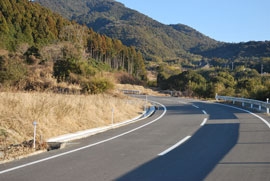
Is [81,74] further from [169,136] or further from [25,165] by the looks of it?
[25,165]

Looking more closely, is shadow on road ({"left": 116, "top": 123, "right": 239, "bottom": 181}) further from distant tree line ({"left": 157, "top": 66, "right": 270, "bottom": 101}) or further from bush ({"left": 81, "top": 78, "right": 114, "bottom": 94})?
distant tree line ({"left": 157, "top": 66, "right": 270, "bottom": 101})

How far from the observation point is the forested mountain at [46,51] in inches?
1297

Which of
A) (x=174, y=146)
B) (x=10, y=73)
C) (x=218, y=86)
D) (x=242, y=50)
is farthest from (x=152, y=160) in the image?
(x=242, y=50)

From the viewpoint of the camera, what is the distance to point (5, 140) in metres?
10.0

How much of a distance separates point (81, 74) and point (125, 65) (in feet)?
225

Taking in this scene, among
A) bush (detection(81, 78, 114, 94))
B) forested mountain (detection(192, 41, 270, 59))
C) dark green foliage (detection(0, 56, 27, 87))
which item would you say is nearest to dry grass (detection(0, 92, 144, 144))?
dark green foliage (detection(0, 56, 27, 87))

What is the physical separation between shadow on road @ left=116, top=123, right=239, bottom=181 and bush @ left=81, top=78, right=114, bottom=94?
19370 millimetres

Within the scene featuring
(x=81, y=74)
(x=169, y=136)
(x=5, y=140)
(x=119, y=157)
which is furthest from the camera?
(x=81, y=74)

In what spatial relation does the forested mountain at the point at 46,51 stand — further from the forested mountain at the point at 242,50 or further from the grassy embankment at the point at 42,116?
the forested mountain at the point at 242,50

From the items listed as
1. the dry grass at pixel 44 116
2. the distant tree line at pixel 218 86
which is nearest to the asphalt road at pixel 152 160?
the dry grass at pixel 44 116

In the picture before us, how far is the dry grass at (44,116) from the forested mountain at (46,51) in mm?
5952

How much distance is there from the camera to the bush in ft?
101

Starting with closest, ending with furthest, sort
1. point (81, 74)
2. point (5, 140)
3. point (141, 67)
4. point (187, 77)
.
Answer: point (5, 140) < point (81, 74) < point (187, 77) < point (141, 67)

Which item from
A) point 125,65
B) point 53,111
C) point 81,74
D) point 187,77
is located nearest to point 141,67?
point 125,65
